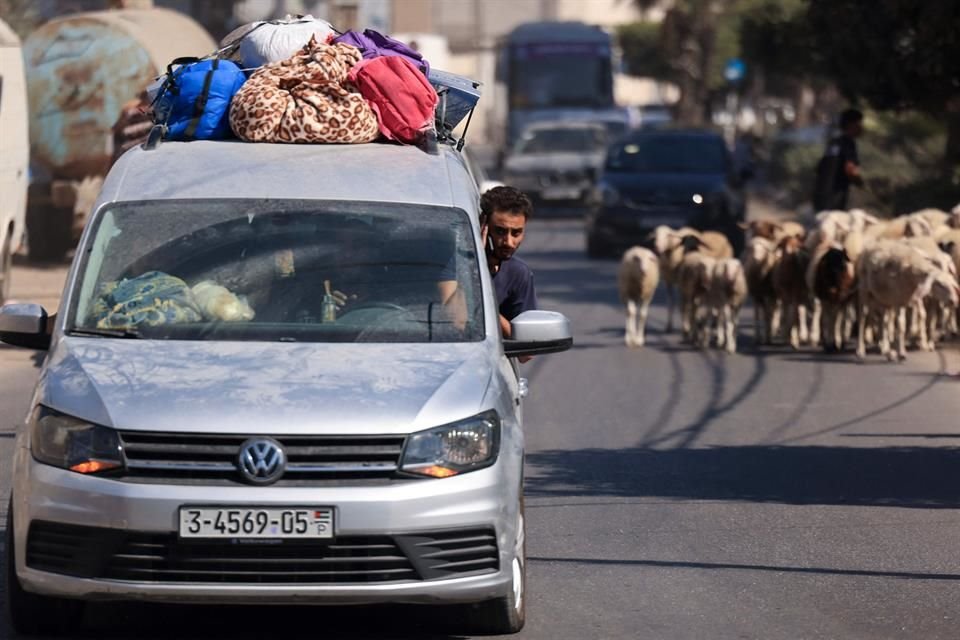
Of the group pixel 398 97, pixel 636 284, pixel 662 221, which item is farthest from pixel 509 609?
pixel 662 221

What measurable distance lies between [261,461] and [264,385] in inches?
13.6

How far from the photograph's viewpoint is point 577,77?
45188mm

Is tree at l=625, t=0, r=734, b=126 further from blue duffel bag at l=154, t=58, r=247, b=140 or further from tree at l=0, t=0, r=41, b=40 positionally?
blue duffel bag at l=154, t=58, r=247, b=140

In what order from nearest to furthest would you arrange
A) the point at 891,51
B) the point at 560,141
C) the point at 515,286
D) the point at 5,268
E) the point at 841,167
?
1. the point at 515,286
2. the point at 5,268
3. the point at 841,167
4. the point at 891,51
5. the point at 560,141

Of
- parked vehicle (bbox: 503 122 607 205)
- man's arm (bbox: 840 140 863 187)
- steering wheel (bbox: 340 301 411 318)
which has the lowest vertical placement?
parked vehicle (bbox: 503 122 607 205)

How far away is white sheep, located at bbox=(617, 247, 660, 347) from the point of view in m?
17.7

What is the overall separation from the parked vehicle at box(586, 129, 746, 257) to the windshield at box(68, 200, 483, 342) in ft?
61.2

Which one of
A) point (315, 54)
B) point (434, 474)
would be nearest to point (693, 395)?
point (315, 54)

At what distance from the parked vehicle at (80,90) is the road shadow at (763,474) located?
13.2 m

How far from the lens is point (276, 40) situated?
894cm

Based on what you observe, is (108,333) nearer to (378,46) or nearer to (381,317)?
(381,317)

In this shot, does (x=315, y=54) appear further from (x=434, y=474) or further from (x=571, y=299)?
(x=571, y=299)

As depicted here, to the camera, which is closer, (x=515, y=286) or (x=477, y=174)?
(x=515, y=286)

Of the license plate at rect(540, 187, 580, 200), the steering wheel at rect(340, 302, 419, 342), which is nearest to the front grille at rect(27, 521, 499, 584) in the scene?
the steering wheel at rect(340, 302, 419, 342)
